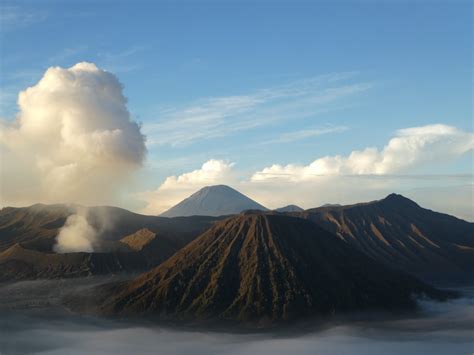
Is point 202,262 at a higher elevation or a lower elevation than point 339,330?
higher

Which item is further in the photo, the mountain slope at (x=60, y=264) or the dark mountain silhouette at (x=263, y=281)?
the mountain slope at (x=60, y=264)

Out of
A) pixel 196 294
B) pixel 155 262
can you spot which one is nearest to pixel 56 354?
pixel 196 294

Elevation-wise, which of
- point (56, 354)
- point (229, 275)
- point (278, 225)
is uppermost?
point (278, 225)

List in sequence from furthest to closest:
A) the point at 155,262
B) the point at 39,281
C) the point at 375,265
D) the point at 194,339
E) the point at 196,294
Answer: the point at 155,262 → the point at 39,281 → the point at 375,265 → the point at 196,294 → the point at 194,339

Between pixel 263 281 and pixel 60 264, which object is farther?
pixel 60 264

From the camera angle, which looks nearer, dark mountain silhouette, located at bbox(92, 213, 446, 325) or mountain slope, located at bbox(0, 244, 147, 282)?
dark mountain silhouette, located at bbox(92, 213, 446, 325)

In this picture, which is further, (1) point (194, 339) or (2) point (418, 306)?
(2) point (418, 306)

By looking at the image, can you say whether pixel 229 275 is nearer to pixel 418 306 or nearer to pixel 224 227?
pixel 224 227

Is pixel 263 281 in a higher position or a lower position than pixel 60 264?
lower
